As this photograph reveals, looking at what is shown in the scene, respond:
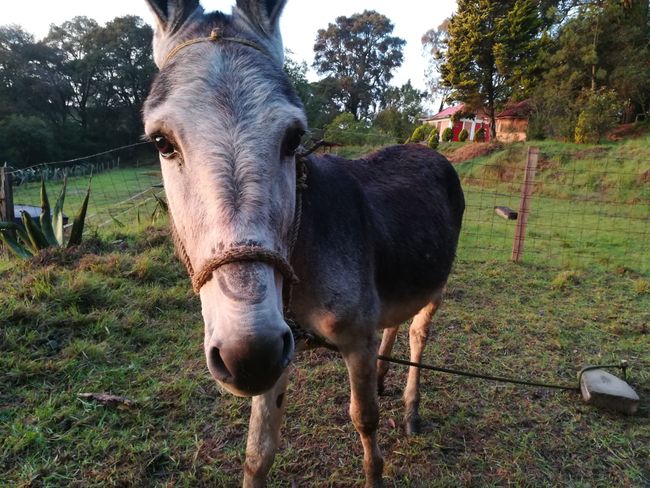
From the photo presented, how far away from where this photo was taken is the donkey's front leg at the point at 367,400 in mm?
2246

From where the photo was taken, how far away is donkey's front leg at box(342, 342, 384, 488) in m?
2.25

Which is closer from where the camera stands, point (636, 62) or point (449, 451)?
point (449, 451)

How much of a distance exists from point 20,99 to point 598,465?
4885 centimetres

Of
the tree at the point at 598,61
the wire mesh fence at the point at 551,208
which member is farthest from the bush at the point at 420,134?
the wire mesh fence at the point at 551,208

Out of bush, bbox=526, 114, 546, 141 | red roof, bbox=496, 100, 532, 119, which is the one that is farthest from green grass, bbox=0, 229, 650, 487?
red roof, bbox=496, 100, 532, 119

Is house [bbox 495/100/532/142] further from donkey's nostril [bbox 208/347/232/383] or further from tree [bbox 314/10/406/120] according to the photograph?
donkey's nostril [bbox 208/347/232/383]

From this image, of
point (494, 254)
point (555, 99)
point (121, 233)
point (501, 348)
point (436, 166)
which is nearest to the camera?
point (436, 166)

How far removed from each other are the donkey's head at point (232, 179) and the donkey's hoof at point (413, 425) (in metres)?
2.29

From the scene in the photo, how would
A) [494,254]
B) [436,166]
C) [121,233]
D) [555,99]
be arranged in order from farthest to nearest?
[555,99] < [494,254] < [121,233] < [436,166]

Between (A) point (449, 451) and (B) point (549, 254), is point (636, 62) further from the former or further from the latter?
(A) point (449, 451)

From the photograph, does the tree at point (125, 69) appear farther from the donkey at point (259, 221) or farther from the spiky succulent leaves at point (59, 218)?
the donkey at point (259, 221)

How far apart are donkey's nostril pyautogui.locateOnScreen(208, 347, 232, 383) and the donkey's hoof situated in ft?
7.85

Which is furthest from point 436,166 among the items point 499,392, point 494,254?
point 494,254

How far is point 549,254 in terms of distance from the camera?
8102mm
